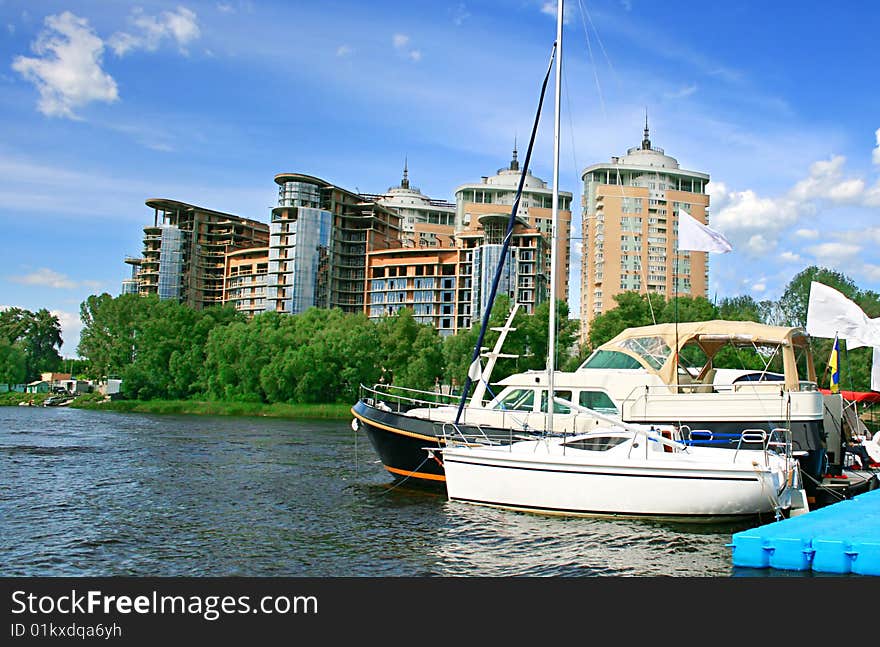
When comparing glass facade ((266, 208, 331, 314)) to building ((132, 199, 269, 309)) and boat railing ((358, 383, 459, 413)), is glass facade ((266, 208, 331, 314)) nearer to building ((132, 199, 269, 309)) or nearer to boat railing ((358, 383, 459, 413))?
building ((132, 199, 269, 309))

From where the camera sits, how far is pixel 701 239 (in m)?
19.7

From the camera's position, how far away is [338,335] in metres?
78.1

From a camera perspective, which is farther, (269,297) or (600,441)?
(269,297)

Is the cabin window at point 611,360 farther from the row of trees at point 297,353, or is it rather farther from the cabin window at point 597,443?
the row of trees at point 297,353

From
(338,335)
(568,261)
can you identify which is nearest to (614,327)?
(338,335)

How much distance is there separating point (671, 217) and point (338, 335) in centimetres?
6232

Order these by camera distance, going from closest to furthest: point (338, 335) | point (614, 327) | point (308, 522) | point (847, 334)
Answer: point (308, 522) < point (847, 334) < point (614, 327) < point (338, 335)

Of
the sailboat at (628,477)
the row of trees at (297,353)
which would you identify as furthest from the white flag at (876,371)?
the row of trees at (297,353)

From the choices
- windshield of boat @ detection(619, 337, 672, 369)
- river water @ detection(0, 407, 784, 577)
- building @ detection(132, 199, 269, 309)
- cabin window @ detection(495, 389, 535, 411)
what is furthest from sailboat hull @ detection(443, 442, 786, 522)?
building @ detection(132, 199, 269, 309)

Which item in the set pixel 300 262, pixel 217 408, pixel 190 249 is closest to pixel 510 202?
pixel 300 262

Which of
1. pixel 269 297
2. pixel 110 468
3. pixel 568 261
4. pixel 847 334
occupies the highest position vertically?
pixel 568 261

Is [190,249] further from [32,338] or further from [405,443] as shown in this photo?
[405,443]
